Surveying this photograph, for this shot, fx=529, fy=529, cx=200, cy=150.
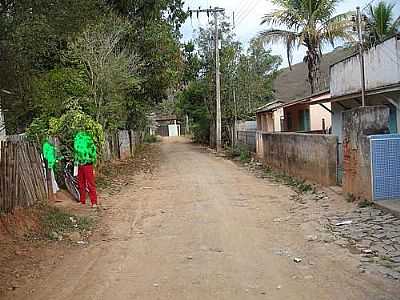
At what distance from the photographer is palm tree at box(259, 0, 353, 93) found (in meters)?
25.3

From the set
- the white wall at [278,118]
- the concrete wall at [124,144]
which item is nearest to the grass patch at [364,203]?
the concrete wall at [124,144]

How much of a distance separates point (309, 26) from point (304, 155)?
462 inches

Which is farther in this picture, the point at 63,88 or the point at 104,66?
the point at 104,66

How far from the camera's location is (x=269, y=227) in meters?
9.44

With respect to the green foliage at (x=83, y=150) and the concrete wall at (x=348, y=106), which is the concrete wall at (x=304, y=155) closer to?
the concrete wall at (x=348, y=106)

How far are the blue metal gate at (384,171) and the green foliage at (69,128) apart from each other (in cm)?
737

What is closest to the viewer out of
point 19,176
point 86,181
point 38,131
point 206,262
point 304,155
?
point 206,262

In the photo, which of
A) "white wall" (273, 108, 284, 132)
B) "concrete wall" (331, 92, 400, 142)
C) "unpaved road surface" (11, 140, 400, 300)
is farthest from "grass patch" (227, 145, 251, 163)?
"unpaved road surface" (11, 140, 400, 300)

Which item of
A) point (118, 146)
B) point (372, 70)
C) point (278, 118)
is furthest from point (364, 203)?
point (278, 118)

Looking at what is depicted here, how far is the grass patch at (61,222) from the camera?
30.1 ft

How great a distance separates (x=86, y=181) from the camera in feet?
40.4

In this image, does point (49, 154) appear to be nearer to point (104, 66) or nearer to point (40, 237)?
point (40, 237)

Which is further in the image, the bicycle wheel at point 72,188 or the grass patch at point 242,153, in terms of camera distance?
the grass patch at point 242,153

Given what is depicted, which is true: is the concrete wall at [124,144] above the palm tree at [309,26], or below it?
below
